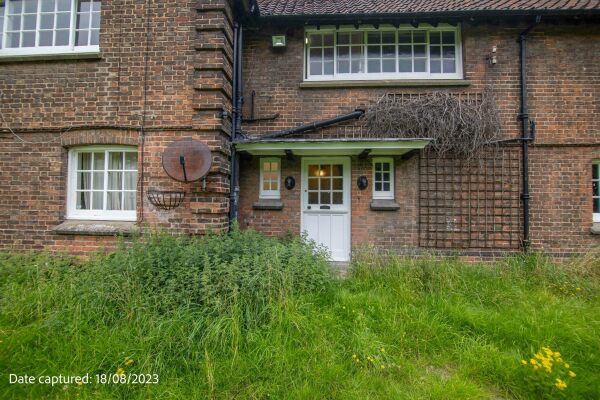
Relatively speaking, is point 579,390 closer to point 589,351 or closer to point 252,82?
point 589,351

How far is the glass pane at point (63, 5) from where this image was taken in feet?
16.3

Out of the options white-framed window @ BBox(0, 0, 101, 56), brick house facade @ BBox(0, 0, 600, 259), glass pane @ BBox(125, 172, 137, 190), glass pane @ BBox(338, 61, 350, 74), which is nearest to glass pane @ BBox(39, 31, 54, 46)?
white-framed window @ BBox(0, 0, 101, 56)

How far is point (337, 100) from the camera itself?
571 centimetres

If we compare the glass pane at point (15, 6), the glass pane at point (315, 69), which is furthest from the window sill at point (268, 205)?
the glass pane at point (15, 6)

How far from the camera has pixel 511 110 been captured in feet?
18.1

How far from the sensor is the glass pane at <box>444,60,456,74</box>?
19.0ft

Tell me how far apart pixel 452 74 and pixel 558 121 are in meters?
2.33

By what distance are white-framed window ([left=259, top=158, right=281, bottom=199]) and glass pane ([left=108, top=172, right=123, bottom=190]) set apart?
266 cm

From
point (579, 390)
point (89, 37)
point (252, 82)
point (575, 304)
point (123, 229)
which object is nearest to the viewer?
point (579, 390)

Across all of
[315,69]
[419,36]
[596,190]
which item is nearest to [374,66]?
[419,36]

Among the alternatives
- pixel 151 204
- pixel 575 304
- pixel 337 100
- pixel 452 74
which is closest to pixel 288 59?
pixel 337 100

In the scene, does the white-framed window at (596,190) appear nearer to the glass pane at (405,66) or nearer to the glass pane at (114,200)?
the glass pane at (405,66)

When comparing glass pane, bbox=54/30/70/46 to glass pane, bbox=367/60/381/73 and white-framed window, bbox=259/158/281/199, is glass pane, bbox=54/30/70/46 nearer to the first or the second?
white-framed window, bbox=259/158/281/199

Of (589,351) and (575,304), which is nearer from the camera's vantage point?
(589,351)
